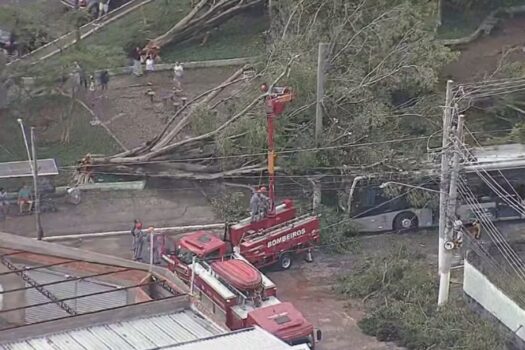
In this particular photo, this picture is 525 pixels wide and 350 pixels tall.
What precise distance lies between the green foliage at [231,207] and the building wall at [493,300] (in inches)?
226

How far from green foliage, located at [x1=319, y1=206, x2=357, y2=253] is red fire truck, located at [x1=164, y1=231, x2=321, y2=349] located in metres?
3.02

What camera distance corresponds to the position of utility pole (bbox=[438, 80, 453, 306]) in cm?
2038

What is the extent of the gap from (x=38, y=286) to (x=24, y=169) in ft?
33.8

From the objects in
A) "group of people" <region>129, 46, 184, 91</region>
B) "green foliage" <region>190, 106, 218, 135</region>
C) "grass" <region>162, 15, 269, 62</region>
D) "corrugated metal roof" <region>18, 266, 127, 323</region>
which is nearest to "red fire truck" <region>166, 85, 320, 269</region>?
"green foliage" <region>190, 106, 218, 135</region>

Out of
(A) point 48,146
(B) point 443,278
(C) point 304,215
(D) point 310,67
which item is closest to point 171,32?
(A) point 48,146

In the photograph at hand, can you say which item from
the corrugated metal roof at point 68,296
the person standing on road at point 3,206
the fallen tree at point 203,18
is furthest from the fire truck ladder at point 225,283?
the fallen tree at point 203,18

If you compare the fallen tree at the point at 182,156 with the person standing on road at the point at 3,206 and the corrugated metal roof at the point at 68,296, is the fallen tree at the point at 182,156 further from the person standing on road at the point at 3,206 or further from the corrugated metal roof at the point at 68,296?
the corrugated metal roof at the point at 68,296

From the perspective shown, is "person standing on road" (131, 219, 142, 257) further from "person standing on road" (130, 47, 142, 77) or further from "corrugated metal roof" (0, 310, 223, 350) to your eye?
"person standing on road" (130, 47, 142, 77)

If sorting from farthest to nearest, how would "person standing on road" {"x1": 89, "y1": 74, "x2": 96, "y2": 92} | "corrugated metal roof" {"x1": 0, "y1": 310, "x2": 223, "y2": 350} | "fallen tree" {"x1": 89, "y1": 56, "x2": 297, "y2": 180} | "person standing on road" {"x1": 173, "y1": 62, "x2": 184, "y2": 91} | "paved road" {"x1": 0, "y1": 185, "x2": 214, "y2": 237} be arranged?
"person standing on road" {"x1": 173, "y1": 62, "x2": 184, "y2": 91} → "person standing on road" {"x1": 89, "y1": 74, "x2": 96, "y2": 92} → "fallen tree" {"x1": 89, "y1": 56, "x2": 297, "y2": 180} → "paved road" {"x1": 0, "y1": 185, "x2": 214, "y2": 237} → "corrugated metal roof" {"x1": 0, "y1": 310, "x2": 223, "y2": 350}

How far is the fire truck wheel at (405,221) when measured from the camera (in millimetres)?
25391

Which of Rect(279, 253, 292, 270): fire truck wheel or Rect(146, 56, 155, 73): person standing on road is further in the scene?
Rect(146, 56, 155, 73): person standing on road

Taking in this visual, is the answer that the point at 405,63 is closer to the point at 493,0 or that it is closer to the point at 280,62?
the point at 280,62

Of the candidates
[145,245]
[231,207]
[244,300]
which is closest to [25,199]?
[145,245]

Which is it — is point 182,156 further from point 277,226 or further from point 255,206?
point 277,226
